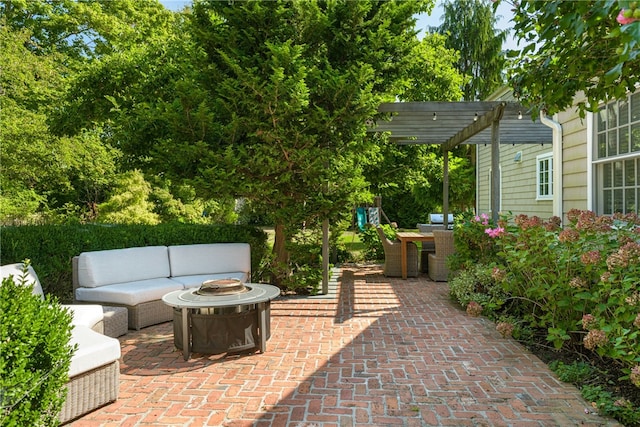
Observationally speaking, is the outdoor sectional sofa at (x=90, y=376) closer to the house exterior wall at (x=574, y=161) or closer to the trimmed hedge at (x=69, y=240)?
the trimmed hedge at (x=69, y=240)

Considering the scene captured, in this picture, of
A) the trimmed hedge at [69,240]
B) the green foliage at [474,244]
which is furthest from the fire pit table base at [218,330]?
the green foliage at [474,244]

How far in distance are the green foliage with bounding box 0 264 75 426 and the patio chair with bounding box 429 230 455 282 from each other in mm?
6435

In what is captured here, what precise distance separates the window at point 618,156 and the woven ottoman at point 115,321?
6.14 metres

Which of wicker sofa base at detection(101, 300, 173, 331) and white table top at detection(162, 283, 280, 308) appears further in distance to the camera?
wicker sofa base at detection(101, 300, 173, 331)

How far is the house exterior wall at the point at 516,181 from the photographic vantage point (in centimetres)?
936

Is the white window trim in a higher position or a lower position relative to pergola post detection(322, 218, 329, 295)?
higher

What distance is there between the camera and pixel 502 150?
11.8 meters

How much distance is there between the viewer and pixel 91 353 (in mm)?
2908

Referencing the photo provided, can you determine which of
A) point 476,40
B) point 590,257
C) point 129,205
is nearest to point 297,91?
point 590,257

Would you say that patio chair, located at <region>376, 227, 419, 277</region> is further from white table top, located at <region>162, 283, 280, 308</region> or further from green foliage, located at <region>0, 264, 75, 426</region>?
green foliage, located at <region>0, 264, 75, 426</region>

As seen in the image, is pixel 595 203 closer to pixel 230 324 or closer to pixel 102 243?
pixel 230 324

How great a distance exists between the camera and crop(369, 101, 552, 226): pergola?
6578 mm

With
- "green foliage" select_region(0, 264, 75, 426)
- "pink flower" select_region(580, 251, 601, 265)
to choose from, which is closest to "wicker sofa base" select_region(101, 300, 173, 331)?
"green foliage" select_region(0, 264, 75, 426)

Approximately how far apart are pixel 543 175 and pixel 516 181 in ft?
4.93
